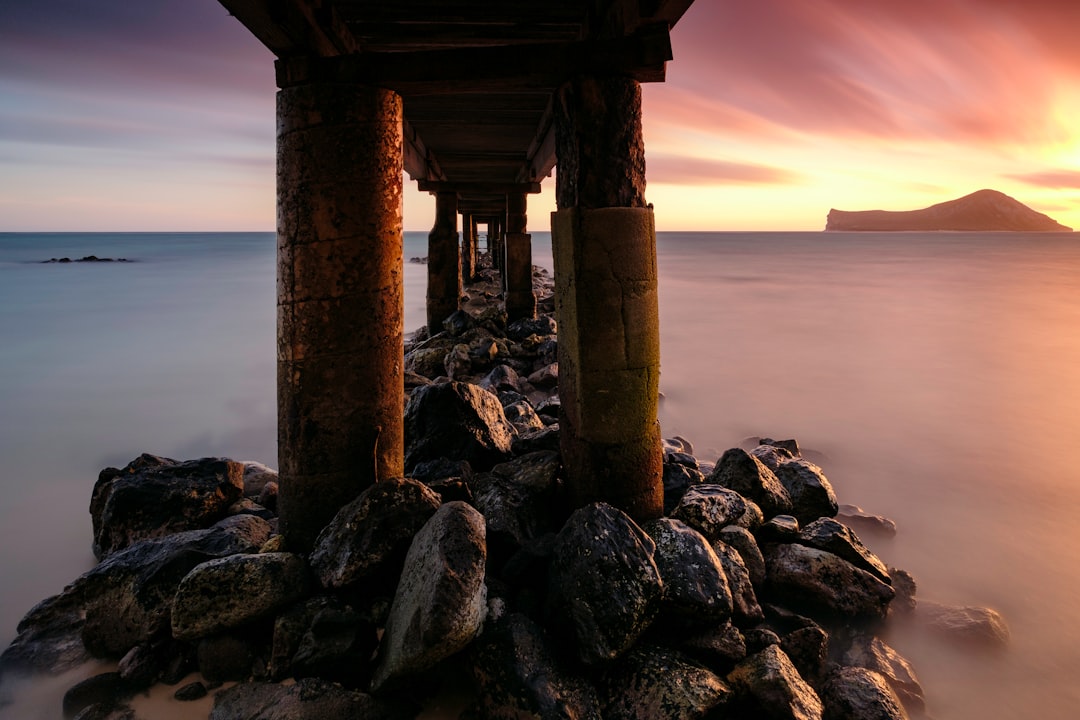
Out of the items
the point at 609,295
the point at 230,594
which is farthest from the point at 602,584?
the point at 230,594

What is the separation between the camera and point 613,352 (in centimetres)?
347

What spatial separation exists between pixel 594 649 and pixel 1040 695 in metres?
2.77

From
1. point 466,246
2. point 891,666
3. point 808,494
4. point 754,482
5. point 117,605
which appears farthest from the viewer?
point 466,246

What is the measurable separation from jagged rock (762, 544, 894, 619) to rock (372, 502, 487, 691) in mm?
1906

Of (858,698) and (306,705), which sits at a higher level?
(306,705)

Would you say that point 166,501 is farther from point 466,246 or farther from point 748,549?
point 466,246

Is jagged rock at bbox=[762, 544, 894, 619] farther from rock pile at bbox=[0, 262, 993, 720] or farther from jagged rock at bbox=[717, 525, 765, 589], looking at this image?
jagged rock at bbox=[717, 525, 765, 589]

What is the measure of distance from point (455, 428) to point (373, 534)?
1511 millimetres

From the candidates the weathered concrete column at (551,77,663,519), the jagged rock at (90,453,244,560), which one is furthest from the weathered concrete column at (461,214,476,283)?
the weathered concrete column at (551,77,663,519)

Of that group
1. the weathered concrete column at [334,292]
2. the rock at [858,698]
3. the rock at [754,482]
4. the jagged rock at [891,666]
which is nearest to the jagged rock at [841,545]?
the rock at [754,482]

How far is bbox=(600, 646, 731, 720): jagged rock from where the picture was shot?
8.47 ft

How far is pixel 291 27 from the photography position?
3.15 meters

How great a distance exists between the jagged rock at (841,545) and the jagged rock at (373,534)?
7.72 ft

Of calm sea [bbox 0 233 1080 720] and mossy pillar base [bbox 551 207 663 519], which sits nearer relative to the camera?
mossy pillar base [bbox 551 207 663 519]
